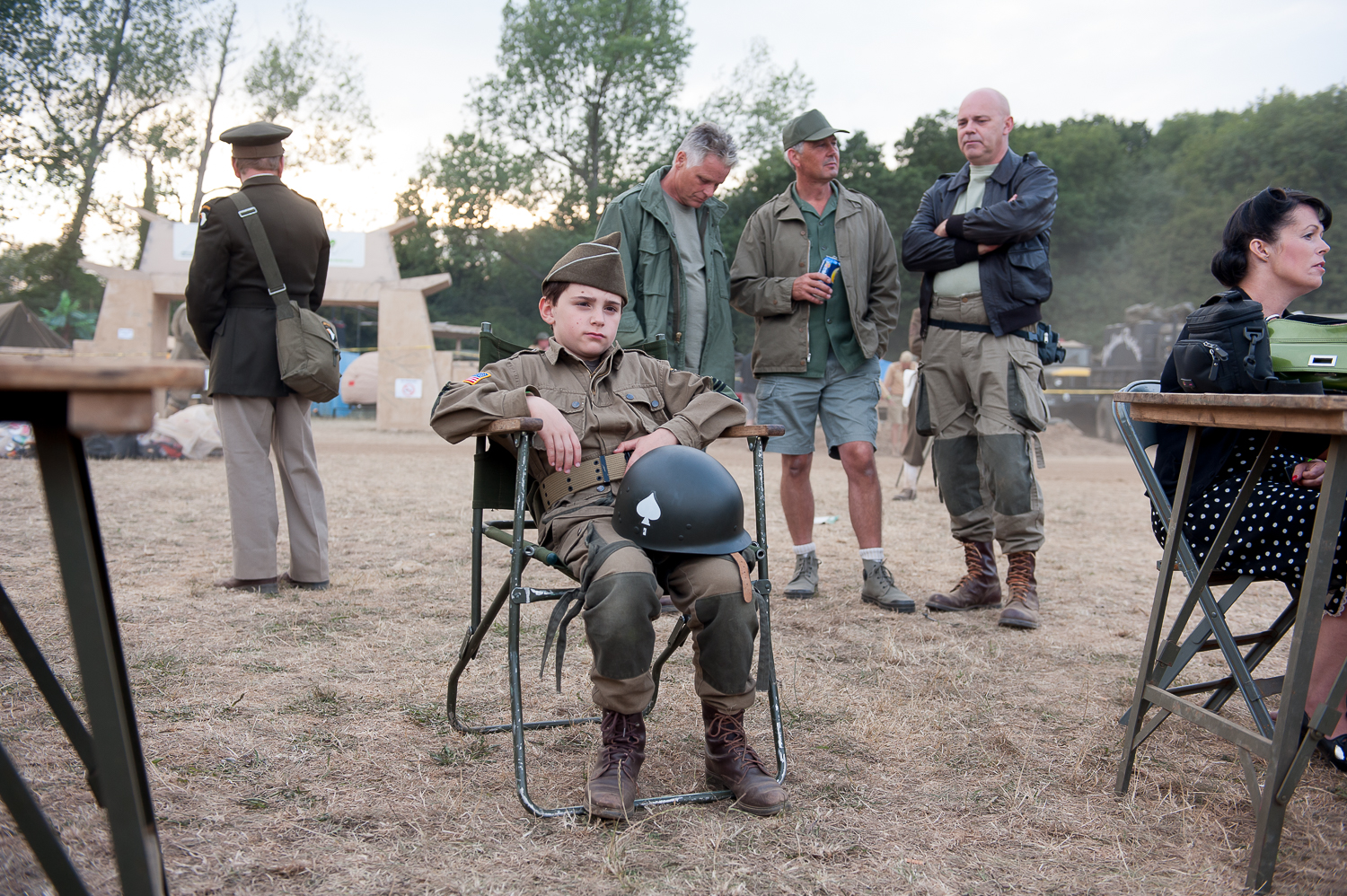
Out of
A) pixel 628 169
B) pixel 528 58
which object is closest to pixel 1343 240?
pixel 628 169

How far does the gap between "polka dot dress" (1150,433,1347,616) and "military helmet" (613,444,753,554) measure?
124cm

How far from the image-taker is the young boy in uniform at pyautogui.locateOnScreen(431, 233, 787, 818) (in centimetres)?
228

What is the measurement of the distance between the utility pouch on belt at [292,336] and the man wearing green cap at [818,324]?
2.02 m

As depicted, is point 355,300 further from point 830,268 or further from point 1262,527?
point 1262,527

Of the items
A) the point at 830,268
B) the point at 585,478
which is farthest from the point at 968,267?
the point at 585,478

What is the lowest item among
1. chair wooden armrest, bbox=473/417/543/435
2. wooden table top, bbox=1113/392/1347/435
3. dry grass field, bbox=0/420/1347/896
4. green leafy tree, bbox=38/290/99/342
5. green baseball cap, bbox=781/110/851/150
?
dry grass field, bbox=0/420/1347/896

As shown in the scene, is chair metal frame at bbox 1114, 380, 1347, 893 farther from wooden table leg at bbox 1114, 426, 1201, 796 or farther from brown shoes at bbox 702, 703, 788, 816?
brown shoes at bbox 702, 703, 788, 816

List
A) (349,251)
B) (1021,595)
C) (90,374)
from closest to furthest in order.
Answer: (90,374) → (1021,595) → (349,251)

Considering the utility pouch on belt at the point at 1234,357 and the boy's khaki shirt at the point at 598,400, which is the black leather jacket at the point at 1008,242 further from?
the boy's khaki shirt at the point at 598,400

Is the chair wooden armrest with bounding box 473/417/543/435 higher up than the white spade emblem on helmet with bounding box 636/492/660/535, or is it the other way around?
the chair wooden armrest with bounding box 473/417/543/435

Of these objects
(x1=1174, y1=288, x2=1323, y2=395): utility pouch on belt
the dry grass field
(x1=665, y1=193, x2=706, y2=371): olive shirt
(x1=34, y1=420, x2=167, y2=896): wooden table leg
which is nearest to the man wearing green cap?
(x1=665, y1=193, x2=706, y2=371): olive shirt

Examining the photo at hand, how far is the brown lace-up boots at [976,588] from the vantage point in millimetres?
4660

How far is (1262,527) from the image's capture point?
249 centimetres

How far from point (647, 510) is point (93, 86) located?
34330 mm
